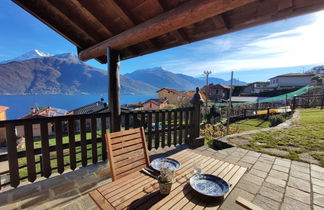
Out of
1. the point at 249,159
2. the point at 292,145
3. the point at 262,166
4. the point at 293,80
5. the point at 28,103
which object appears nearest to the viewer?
the point at 262,166

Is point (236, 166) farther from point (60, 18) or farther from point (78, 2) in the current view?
point (60, 18)

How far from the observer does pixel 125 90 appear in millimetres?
132750

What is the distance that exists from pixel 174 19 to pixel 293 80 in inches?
1510

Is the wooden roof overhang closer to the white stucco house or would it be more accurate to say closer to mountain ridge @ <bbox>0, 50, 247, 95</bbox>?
the white stucco house

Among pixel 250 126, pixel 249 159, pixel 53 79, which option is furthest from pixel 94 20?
pixel 53 79

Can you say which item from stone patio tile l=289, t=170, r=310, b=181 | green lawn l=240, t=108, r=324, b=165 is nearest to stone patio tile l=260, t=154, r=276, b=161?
green lawn l=240, t=108, r=324, b=165

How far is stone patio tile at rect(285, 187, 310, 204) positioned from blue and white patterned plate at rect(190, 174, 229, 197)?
1.27 meters

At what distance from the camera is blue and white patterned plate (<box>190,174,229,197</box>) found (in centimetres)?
113

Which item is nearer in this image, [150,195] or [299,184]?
[150,195]

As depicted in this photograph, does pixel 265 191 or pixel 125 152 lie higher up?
pixel 125 152

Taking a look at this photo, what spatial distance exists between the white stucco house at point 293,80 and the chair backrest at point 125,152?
3672 centimetres

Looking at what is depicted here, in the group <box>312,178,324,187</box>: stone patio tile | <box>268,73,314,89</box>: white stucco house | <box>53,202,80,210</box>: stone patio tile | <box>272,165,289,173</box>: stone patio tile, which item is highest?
<box>268,73,314,89</box>: white stucco house

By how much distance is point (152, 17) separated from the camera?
6.61 ft

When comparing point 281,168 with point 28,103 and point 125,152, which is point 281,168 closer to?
point 125,152
